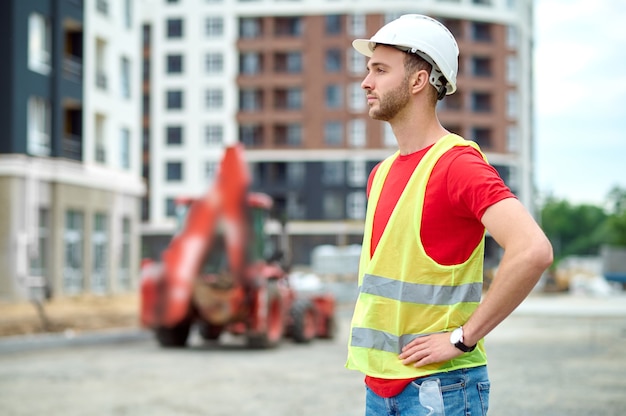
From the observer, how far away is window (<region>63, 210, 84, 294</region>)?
136 feet

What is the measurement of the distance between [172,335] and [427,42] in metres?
18.4

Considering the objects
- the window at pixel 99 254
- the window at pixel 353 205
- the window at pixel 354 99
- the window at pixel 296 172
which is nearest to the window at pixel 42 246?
the window at pixel 99 254

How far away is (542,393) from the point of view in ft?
41.5

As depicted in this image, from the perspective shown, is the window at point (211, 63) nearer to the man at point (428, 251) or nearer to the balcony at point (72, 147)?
the balcony at point (72, 147)

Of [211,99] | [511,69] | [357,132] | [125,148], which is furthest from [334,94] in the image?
[125,148]

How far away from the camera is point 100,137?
148 ft

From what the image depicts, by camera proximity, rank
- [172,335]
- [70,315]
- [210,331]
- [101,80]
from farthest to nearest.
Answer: [101,80] → [70,315] → [210,331] → [172,335]

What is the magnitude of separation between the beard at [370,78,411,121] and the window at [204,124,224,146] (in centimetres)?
8382

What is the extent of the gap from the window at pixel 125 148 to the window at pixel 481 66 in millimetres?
43483

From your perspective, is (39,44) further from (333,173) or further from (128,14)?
(333,173)

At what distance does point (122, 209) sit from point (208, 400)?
118ft

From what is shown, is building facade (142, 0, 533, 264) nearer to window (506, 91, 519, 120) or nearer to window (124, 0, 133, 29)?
window (506, 91, 519, 120)

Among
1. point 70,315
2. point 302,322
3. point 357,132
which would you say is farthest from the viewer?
point 357,132

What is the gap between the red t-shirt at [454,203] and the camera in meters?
3.07
